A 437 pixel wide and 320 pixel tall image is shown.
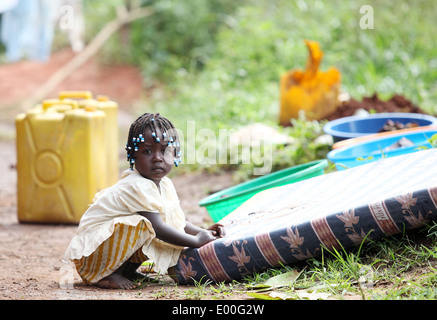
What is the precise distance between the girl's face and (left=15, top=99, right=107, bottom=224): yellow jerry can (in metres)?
1.98

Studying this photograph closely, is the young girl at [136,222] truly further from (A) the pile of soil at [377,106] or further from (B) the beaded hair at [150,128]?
(A) the pile of soil at [377,106]

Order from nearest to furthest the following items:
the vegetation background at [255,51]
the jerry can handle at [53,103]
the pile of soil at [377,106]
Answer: the jerry can handle at [53,103], the pile of soil at [377,106], the vegetation background at [255,51]

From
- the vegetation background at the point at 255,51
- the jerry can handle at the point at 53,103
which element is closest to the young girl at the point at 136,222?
the jerry can handle at the point at 53,103

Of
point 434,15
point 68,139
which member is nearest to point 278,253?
point 68,139

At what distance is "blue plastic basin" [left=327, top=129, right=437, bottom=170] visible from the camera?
3.92m

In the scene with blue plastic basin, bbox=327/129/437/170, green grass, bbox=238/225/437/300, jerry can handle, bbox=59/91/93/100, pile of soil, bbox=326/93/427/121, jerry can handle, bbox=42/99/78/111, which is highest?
jerry can handle, bbox=59/91/93/100

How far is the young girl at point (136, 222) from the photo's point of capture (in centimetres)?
286

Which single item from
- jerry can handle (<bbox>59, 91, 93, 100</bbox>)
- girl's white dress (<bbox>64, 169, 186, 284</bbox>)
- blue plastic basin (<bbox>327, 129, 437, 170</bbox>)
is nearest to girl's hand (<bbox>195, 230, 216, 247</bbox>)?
girl's white dress (<bbox>64, 169, 186, 284</bbox>)

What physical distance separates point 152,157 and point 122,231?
0.37 m

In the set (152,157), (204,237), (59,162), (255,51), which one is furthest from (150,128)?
(255,51)

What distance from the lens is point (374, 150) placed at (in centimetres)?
438

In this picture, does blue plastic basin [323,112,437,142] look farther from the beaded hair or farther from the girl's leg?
the girl's leg

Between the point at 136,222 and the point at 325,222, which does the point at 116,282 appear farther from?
the point at 325,222

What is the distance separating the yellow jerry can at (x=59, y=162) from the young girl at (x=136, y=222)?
188 cm
